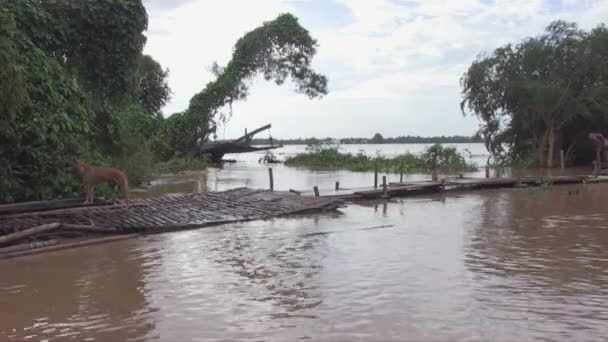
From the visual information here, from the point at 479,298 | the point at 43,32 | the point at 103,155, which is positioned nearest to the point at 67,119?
the point at 43,32

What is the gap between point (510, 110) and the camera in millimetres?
29531

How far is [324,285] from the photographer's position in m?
7.18

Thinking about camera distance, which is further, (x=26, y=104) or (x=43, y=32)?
(x=43, y=32)

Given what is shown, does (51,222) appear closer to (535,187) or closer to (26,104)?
(26,104)

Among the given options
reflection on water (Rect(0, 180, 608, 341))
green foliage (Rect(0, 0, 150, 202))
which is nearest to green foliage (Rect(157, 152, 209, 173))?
green foliage (Rect(0, 0, 150, 202))

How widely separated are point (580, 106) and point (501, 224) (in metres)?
17.1

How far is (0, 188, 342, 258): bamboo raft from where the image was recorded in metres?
9.20

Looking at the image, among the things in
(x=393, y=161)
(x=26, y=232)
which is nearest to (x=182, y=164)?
(x=393, y=161)

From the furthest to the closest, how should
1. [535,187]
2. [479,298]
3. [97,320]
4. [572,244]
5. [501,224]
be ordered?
[535,187] < [501,224] < [572,244] < [479,298] < [97,320]

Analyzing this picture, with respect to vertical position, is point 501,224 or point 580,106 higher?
point 580,106

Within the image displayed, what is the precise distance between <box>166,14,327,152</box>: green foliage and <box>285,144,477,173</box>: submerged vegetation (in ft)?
18.3

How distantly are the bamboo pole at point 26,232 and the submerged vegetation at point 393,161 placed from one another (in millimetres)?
19594

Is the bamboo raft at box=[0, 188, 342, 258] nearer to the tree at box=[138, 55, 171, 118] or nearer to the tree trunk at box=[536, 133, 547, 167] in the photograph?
the tree trunk at box=[536, 133, 547, 167]

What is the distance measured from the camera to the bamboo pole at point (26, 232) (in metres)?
8.73
